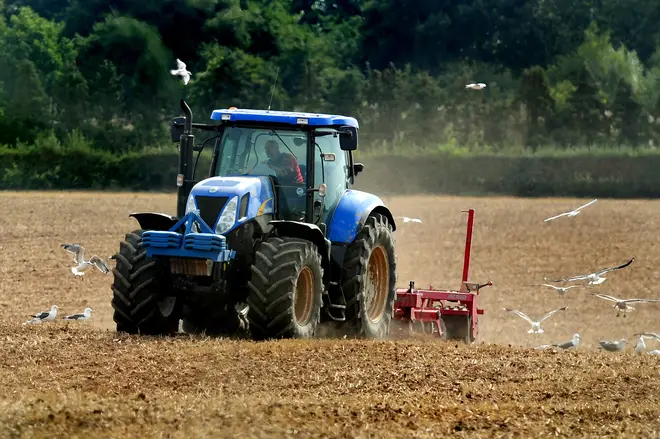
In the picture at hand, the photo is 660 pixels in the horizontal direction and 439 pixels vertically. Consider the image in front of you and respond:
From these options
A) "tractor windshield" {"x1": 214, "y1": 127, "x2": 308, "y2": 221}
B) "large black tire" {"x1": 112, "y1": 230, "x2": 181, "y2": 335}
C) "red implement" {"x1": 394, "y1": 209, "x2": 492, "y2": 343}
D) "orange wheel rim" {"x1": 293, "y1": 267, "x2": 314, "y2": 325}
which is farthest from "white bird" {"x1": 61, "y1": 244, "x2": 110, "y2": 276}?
"orange wheel rim" {"x1": 293, "y1": 267, "x2": 314, "y2": 325}

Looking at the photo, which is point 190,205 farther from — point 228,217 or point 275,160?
point 275,160

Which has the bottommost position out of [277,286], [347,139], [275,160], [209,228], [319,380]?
[319,380]

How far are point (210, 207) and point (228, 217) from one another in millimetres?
217

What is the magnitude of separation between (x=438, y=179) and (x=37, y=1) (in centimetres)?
3138

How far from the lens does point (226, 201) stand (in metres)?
11.5

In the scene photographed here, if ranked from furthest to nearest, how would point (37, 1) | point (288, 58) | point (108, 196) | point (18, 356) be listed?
point (37, 1), point (288, 58), point (108, 196), point (18, 356)

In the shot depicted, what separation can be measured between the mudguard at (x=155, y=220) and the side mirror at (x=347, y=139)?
1.84 metres

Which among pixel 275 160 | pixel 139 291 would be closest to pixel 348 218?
pixel 275 160

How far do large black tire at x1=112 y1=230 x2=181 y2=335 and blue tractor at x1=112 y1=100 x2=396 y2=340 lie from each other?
0.04ft

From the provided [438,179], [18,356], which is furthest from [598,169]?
[18,356]

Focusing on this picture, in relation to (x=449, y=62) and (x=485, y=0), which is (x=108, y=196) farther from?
(x=485, y=0)

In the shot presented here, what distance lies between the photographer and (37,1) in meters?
65.0

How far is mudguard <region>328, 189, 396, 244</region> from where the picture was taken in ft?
41.0

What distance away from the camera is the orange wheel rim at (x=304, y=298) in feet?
38.5
